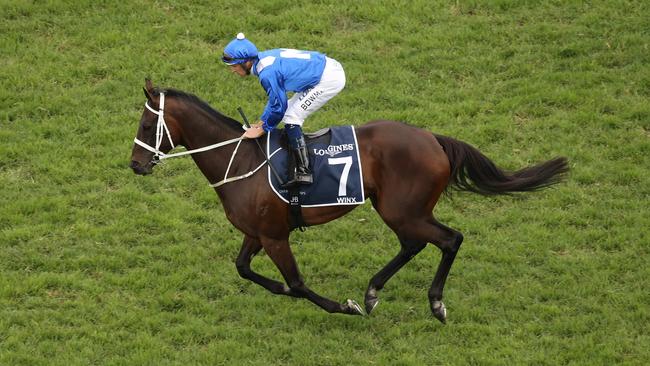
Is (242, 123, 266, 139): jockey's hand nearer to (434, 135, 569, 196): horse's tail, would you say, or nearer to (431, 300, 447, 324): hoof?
(434, 135, 569, 196): horse's tail

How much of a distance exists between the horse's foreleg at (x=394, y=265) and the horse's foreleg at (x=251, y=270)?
0.78m

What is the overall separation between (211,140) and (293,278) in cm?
146

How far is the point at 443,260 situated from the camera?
984 cm

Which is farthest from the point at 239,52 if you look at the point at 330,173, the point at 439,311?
the point at 439,311

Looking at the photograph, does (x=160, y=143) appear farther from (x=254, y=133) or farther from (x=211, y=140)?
(x=254, y=133)

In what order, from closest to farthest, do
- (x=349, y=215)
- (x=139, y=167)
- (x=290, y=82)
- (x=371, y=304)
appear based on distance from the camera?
(x=290, y=82), (x=139, y=167), (x=371, y=304), (x=349, y=215)

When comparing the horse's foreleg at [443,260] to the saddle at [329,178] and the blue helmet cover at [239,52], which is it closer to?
the saddle at [329,178]

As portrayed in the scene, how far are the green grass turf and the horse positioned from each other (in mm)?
657

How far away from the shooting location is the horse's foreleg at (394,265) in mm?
10047

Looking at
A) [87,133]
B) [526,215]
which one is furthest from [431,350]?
[87,133]

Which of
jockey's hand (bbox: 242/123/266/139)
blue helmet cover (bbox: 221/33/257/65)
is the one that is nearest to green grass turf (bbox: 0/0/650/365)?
jockey's hand (bbox: 242/123/266/139)

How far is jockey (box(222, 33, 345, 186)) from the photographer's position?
9.34m

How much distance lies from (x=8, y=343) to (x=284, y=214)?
2.65 m

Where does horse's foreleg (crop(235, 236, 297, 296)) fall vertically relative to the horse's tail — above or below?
below
